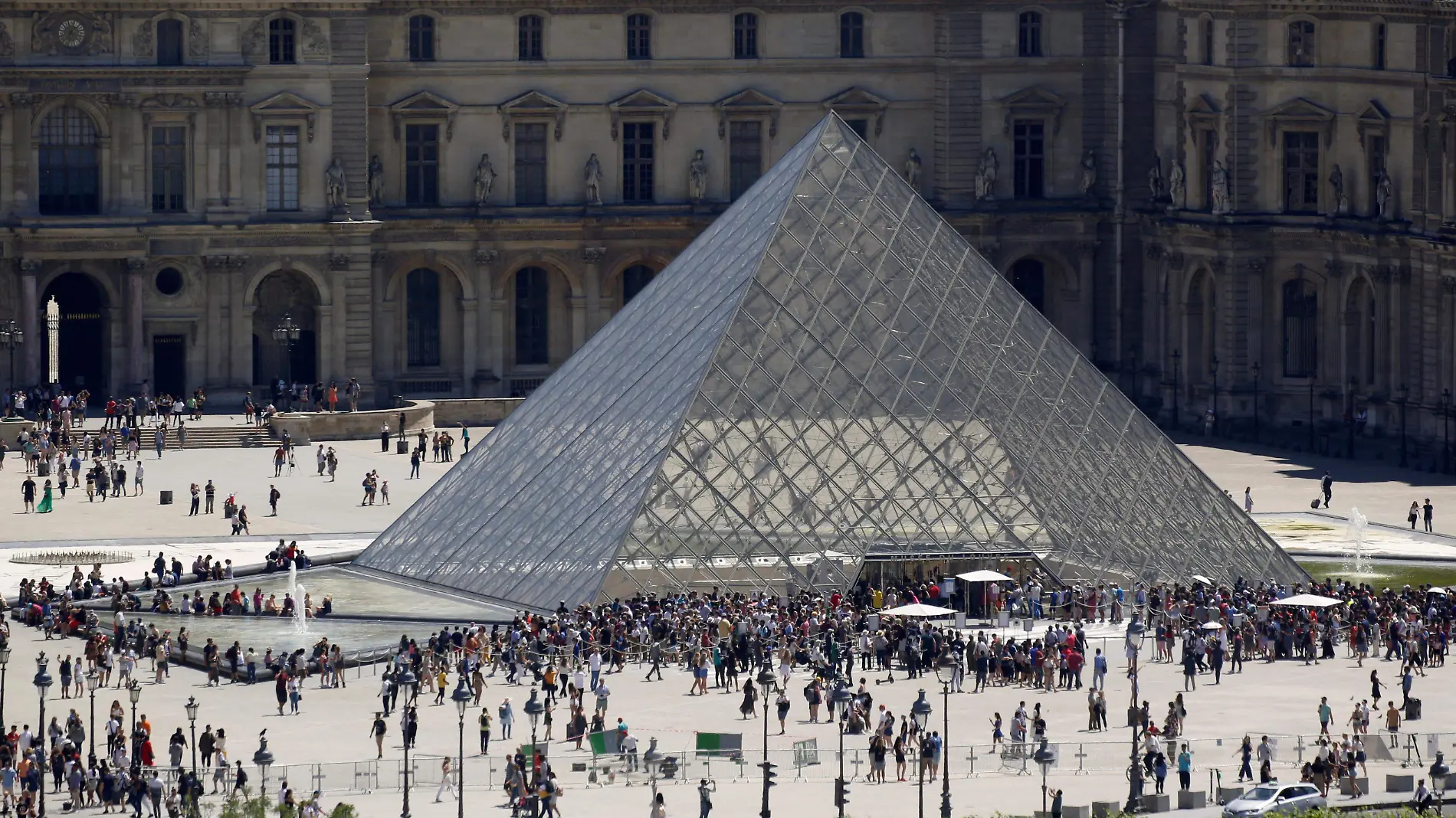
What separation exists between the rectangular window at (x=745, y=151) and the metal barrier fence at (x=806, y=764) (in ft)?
155

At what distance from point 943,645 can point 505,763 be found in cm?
1033

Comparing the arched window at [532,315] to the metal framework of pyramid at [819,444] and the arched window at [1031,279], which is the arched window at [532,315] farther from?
the metal framework of pyramid at [819,444]

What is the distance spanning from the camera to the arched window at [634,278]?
111 metres

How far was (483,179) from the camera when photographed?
4237 inches

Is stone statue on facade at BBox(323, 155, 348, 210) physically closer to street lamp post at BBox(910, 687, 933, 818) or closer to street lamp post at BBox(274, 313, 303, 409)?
street lamp post at BBox(274, 313, 303, 409)

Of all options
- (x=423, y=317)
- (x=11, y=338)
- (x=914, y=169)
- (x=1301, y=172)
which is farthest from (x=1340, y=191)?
(x=11, y=338)

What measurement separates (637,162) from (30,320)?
1687cm

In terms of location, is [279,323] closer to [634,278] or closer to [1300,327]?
[634,278]

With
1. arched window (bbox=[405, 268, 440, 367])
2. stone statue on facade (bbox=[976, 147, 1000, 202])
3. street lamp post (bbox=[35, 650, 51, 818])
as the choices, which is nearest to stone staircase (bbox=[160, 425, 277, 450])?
arched window (bbox=[405, 268, 440, 367])

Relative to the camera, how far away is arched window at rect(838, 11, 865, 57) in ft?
361

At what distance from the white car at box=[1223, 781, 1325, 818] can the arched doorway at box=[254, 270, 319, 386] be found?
51.7m

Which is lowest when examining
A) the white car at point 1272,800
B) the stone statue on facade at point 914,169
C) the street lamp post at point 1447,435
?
the white car at point 1272,800

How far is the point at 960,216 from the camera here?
360ft

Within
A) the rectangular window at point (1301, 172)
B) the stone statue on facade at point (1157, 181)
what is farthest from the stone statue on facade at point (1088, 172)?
the rectangular window at point (1301, 172)
